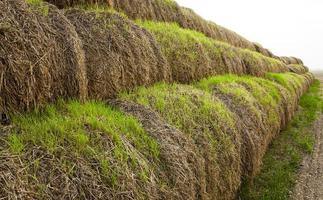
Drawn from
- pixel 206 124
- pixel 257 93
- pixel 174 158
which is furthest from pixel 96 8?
pixel 257 93

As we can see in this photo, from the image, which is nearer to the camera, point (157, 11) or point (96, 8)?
point (96, 8)

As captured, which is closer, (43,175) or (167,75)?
(43,175)

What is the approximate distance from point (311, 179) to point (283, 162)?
1.34 m

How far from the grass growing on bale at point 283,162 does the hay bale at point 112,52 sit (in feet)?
12.0

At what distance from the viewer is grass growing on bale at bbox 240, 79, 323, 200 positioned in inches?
351

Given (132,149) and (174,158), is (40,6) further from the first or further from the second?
(174,158)

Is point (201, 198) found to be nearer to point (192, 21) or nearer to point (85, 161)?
point (85, 161)

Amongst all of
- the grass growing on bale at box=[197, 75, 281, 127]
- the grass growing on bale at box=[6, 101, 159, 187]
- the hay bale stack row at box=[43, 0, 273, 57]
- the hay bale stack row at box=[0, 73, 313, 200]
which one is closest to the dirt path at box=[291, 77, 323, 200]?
the grass growing on bale at box=[197, 75, 281, 127]

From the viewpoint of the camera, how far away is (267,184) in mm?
9508

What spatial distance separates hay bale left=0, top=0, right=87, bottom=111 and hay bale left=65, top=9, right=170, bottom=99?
1.52 ft

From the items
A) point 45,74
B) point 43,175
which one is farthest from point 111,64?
point 43,175

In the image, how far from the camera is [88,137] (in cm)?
431

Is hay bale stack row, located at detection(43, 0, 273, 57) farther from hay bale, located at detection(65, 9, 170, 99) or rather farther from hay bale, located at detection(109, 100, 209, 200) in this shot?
hay bale, located at detection(109, 100, 209, 200)

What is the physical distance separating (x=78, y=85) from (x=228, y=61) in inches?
348
